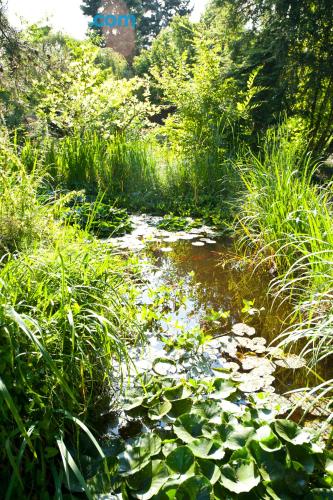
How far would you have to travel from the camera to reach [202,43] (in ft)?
20.5

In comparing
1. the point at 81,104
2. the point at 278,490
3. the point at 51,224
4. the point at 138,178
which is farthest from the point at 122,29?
the point at 278,490

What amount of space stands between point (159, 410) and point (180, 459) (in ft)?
1.27

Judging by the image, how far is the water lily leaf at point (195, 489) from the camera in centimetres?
121

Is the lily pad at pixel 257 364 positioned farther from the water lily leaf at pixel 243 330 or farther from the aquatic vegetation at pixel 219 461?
the aquatic vegetation at pixel 219 461

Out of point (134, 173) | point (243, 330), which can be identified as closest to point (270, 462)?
point (243, 330)

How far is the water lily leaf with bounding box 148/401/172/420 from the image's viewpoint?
167 cm

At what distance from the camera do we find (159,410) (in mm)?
1708

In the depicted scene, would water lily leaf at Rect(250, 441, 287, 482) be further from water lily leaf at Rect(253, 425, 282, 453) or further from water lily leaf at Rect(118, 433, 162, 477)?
water lily leaf at Rect(118, 433, 162, 477)

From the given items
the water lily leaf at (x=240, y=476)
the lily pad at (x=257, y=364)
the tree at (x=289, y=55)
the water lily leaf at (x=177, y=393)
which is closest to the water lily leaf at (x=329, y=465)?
the water lily leaf at (x=240, y=476)

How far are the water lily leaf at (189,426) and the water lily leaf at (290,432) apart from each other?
27cm

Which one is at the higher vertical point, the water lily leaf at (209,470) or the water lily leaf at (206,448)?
the water lily leaf at (206,448)

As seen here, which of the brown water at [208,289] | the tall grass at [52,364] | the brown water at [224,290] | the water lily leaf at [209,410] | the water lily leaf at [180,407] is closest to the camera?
the tall grass at [52,364]

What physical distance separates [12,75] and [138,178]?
2.08 meters

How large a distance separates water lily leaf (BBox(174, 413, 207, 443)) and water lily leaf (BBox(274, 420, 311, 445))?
10.6 inches
